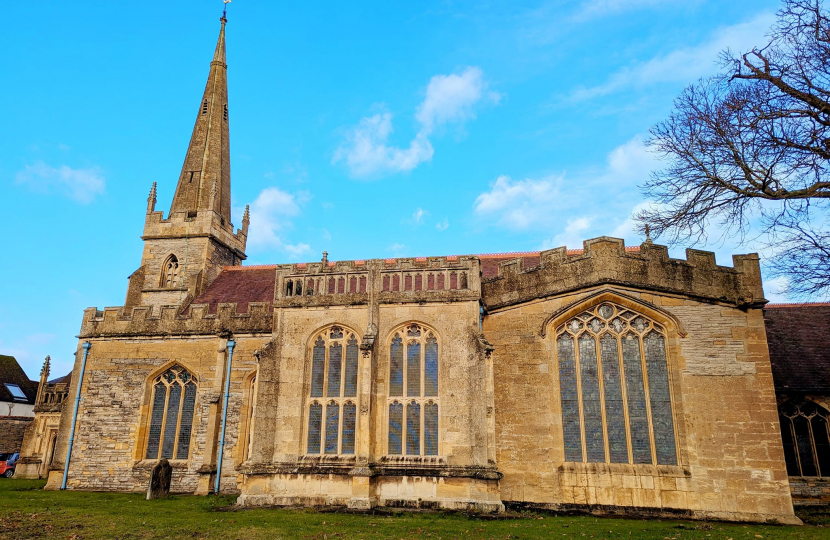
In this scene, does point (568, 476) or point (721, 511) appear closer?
point (721, 511)

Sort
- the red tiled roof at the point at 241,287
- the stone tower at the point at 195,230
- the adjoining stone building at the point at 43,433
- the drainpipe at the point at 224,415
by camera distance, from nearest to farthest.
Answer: the drainpipe at the point at 224,415 → the red tiled roof at the point at 241,287 → the adjoining stone building at the point at 43,433 → the stone tower at the point at 195,230

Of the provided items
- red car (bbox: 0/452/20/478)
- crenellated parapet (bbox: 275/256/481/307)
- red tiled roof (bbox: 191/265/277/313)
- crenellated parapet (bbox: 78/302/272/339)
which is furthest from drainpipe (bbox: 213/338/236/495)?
red car (bbox: 0/452/20/478)

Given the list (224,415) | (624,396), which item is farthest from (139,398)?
(624,396)

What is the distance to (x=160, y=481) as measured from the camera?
18.2 metres

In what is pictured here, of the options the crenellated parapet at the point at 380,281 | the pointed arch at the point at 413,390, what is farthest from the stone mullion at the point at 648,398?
the pointed arch at the point at 413,390

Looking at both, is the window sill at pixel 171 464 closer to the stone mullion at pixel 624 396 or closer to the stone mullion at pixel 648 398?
the stone mullion at pixel 624 396

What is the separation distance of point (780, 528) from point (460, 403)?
306 inches

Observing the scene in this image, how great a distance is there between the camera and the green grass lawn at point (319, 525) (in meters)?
11.2

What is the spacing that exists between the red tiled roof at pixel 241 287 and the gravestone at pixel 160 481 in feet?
21.2

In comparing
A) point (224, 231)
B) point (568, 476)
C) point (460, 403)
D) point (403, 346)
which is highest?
point (224, 231)

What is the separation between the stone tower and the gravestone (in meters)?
8.57

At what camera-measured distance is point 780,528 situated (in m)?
12.6

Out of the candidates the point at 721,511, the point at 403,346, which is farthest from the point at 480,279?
the point at 721,511

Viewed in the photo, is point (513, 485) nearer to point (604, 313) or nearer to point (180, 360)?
point (604, 313)
